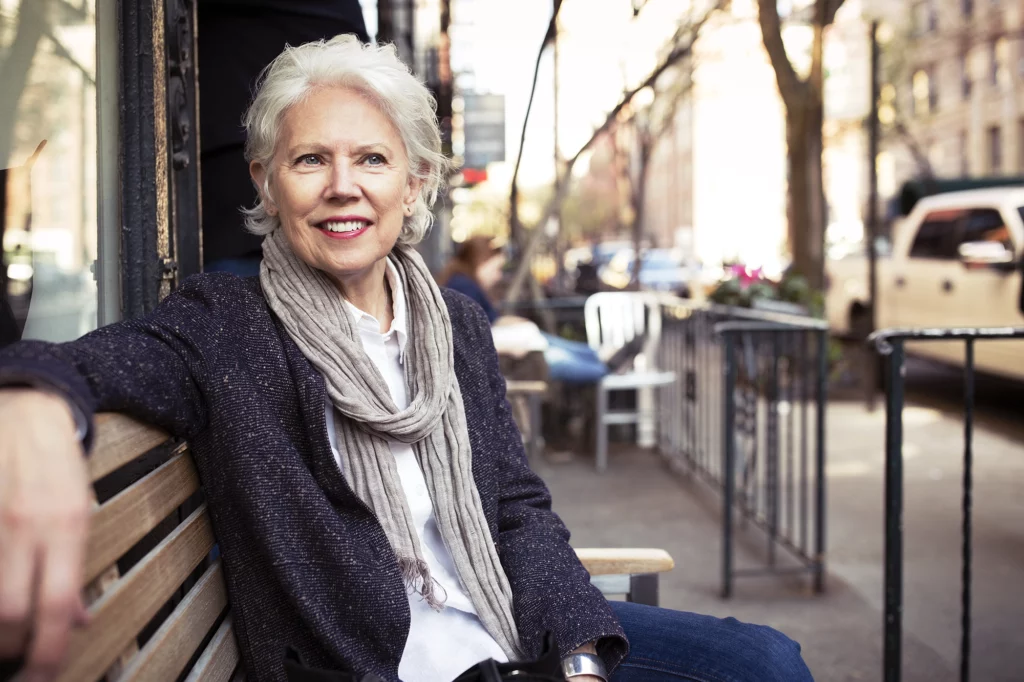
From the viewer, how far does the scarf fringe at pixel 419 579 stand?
1.83 metres

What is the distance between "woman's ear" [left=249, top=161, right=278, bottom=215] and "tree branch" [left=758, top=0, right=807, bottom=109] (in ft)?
21.2

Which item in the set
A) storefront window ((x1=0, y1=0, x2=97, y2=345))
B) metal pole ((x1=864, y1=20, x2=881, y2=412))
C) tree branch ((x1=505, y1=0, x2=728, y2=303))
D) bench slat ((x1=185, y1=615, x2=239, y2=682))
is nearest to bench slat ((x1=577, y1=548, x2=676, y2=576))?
bench slat ((x1=185, y1=615, x2=239, y2=682))

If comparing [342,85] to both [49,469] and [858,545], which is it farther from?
[858,545]

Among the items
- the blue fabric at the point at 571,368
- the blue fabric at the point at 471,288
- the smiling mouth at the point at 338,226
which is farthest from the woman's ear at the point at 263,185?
the blue fabric at the point at 571,368

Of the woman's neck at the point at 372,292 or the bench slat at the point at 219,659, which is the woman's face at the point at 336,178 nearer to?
the woman's neck at the point at 372,292

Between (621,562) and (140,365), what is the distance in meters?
1.24

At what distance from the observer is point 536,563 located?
1994 millimetres

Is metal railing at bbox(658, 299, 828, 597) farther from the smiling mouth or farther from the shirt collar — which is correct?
the smiling mouth

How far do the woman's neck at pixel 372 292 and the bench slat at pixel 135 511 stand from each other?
478mm

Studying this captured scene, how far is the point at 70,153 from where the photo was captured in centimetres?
224

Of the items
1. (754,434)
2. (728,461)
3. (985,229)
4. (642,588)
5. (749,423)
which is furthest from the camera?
(985,229)

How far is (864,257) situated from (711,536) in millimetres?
9571

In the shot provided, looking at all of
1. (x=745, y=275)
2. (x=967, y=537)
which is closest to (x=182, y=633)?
(x=967, y=537)

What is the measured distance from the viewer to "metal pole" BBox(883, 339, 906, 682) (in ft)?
10.7
